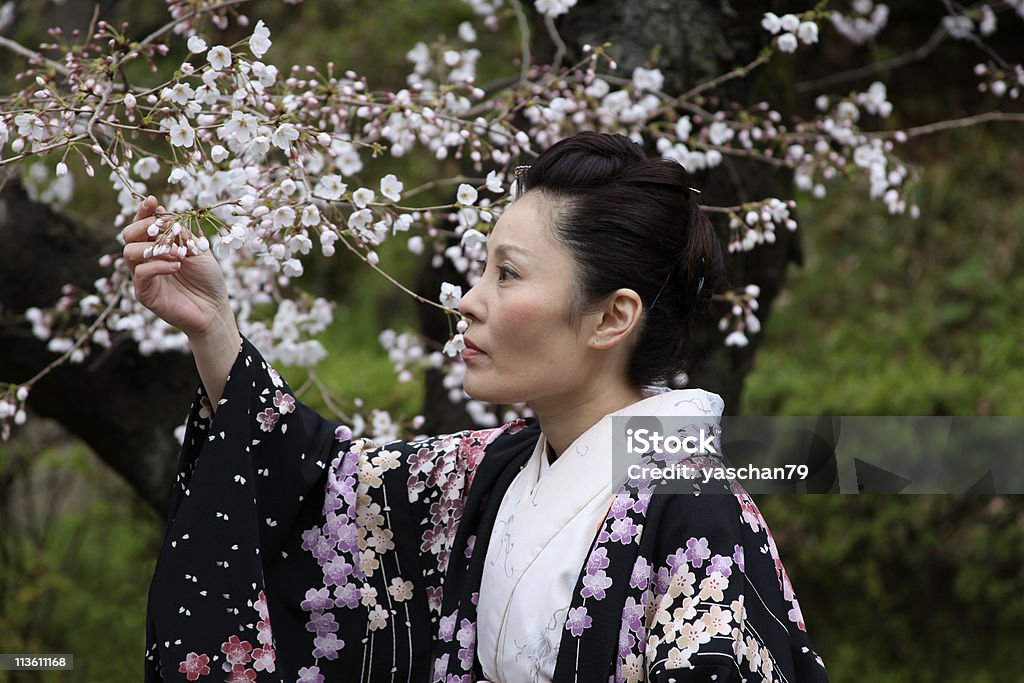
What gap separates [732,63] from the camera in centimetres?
277

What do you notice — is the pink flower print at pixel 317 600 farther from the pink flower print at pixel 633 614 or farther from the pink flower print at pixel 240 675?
the pink flower print at pixel 633 614

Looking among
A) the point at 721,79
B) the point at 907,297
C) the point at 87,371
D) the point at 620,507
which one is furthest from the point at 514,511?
the point at 907,297

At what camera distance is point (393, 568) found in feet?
6.54

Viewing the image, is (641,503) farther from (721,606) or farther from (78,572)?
(78,572)

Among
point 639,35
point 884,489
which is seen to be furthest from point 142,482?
point 884,489

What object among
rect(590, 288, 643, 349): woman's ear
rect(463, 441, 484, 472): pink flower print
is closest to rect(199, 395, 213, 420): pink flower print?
rect(463, 441, 484, 472): pink flower print

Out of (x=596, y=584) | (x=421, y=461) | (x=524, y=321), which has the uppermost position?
(x=524, y=321)

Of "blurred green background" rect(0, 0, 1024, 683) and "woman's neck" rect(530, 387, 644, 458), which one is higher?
"blurred green background" rect(0, 0, 1024, 683)

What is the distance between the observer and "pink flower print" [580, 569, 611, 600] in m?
1.58

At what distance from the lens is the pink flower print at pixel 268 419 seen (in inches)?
73.9

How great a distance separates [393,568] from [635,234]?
2.46 ft

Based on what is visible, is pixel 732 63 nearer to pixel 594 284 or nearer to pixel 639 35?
pixel 639 35

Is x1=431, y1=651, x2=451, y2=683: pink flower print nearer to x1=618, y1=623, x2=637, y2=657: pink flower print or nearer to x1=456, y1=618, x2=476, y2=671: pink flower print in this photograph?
x1=456, y1=618, x2=476, y2=671: pink flower print

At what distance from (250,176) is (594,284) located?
74 centimetres
